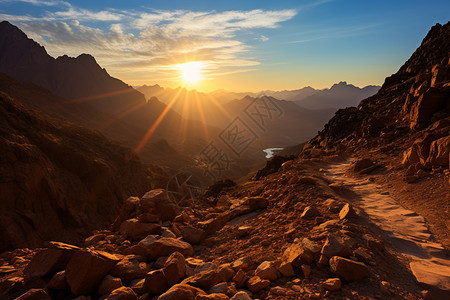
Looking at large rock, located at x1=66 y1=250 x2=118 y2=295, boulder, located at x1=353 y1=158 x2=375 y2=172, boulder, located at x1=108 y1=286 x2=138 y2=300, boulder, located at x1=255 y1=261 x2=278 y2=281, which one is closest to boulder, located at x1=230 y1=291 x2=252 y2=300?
boulder, located at x1=255 y1=261 x2=278 y2=281

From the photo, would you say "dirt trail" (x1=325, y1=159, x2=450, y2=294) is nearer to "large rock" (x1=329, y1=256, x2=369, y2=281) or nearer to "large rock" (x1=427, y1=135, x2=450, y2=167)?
"large rock" (x1=329, y1=256, x2=369, y2=281)

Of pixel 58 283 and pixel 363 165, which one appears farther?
pixel 363 165

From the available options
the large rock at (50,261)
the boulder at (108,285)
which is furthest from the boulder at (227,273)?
the large rock at (50,261)

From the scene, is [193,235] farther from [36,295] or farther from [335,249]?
[335,249]

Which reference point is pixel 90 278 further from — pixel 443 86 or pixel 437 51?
pixel 437 51

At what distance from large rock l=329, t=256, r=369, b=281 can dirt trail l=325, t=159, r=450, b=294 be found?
1.21m

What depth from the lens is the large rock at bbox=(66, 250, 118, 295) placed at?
526 centimetres

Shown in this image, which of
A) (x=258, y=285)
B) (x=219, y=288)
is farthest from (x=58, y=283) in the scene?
(x=258, y=285)

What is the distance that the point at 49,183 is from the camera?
25.0 m

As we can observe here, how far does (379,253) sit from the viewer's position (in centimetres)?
527

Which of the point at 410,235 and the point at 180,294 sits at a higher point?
the point at 410,235

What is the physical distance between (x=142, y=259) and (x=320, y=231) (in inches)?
192

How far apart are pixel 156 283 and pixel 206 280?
1164 mm

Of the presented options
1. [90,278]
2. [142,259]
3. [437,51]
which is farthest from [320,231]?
[437,51]
